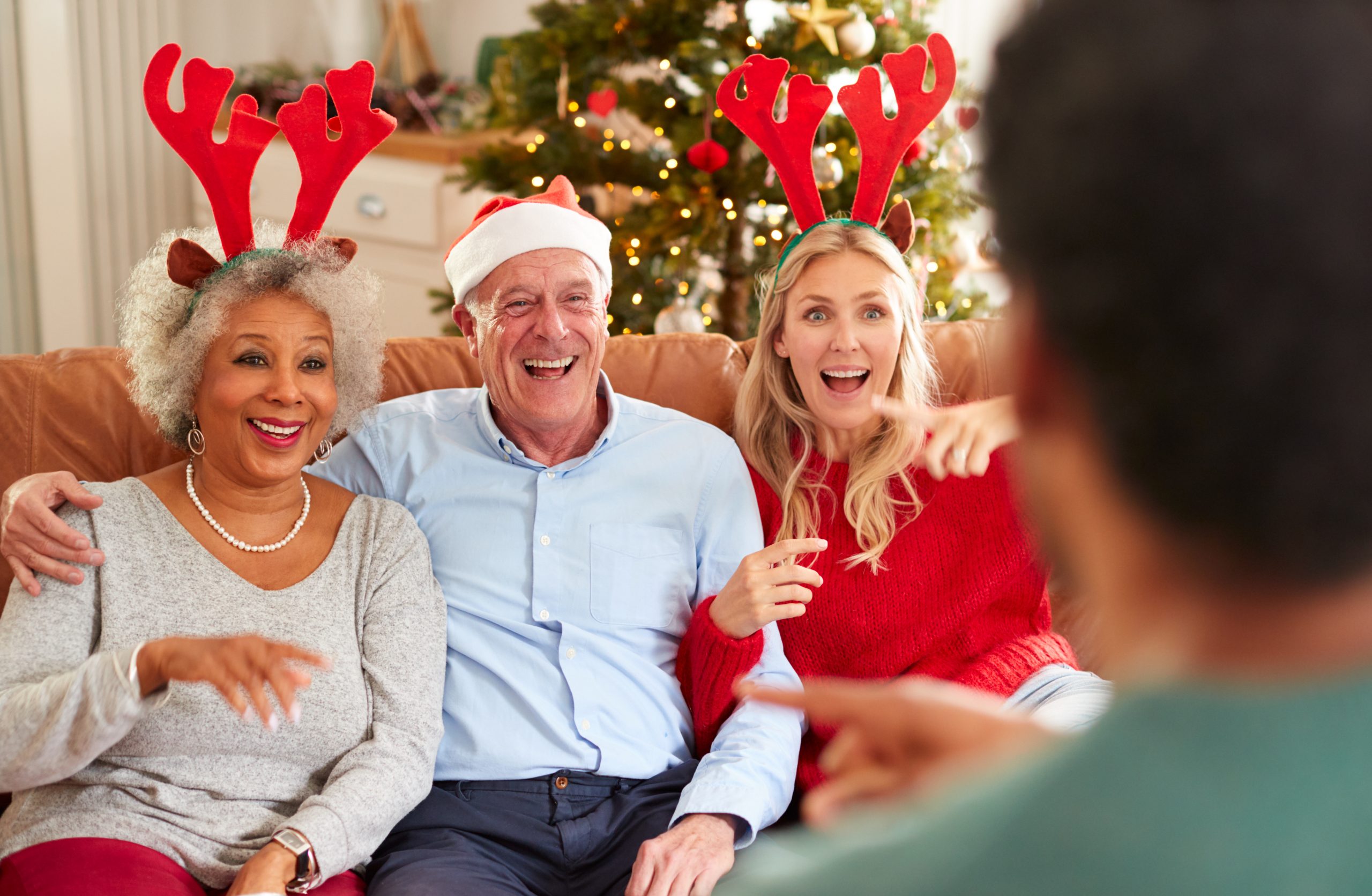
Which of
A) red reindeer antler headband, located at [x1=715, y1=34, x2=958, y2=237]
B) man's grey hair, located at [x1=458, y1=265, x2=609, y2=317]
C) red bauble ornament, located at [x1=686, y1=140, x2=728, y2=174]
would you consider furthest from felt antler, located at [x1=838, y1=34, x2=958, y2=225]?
red bauble ornament, located at [x1=686, y1=140, x2=728, y2=174]

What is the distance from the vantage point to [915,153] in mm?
2822

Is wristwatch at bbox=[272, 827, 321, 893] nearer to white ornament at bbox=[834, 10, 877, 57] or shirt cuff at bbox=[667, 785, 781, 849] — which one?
shirt cuff at bbox=[667, 785, 781, 849]

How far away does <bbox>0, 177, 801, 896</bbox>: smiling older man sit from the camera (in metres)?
1.51

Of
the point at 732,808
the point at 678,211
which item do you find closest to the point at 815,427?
the point at 732,808

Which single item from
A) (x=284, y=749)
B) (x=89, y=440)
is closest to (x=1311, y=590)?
(x=284, y=749)

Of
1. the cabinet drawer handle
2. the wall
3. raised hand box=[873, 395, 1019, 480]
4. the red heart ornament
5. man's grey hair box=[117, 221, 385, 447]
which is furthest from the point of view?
the cabinet drawer handle

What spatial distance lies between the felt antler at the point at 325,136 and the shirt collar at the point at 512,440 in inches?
14.2

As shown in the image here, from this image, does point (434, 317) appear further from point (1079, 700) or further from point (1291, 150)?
point (1291, 150)

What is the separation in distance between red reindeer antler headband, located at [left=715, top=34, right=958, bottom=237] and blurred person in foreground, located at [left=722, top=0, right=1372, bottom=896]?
1.57 meters

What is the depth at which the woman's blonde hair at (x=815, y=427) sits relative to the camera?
5.87ft

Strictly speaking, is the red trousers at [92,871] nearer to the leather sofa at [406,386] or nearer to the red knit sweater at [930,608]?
the leather sofa at [406,386]

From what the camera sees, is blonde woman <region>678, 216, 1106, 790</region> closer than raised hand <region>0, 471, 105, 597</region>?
No

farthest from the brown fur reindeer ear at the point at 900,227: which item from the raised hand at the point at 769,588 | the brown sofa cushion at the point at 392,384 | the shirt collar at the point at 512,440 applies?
the raised hand at the point at 769,588

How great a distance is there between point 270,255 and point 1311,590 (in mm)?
1490
